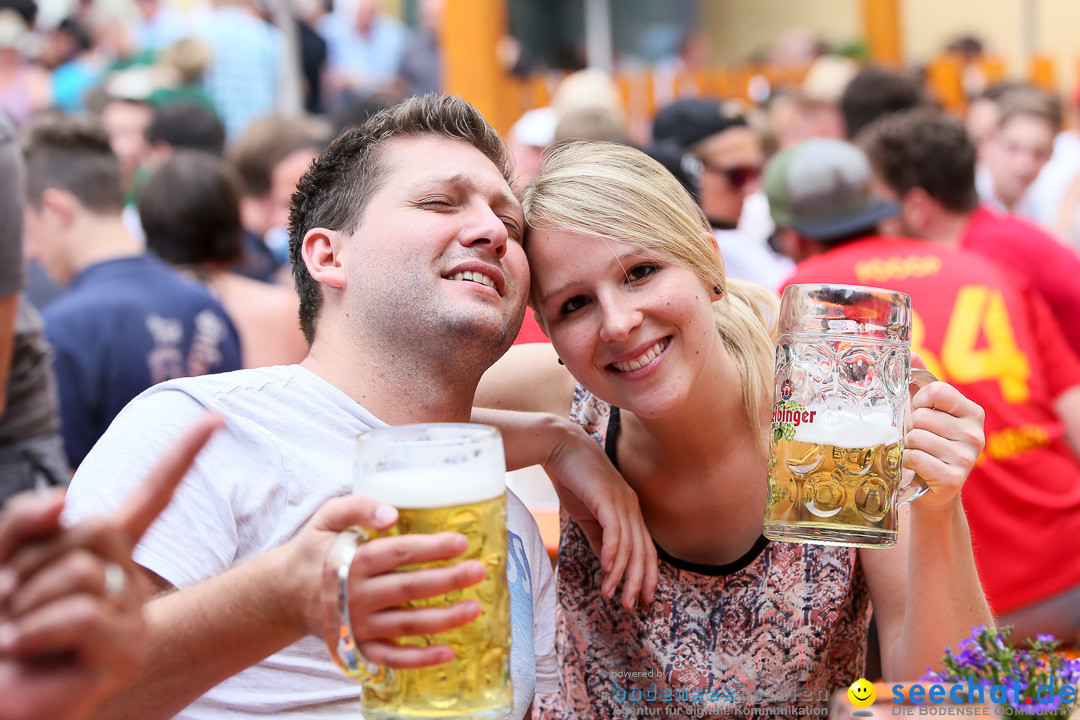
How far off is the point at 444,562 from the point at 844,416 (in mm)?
587

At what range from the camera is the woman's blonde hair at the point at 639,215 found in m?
1.66

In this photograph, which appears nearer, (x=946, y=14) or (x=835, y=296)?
(x=835, y=296)

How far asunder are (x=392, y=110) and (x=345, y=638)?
3.57ft

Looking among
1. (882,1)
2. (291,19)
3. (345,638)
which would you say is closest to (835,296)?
(345,638)

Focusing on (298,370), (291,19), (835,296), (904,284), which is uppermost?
(291,19)

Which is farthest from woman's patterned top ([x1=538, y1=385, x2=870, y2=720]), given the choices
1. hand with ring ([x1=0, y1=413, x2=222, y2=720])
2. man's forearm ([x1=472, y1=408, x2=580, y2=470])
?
hand with ring ([x1=0, y1=413, x2=222, y2=720])

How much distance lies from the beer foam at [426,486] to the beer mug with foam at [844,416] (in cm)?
51

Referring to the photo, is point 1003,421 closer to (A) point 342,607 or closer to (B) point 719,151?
(B) point 719,151

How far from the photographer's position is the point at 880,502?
131 cm

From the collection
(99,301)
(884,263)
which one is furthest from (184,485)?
(884,263)

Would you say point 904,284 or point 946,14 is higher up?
point 946,14

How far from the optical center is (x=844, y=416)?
4.27ft

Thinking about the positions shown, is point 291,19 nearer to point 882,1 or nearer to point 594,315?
point 594,315

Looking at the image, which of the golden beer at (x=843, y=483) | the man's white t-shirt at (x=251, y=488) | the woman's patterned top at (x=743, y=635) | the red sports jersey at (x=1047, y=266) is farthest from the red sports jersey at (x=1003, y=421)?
the man's white t-shirt at (x=251, y=488)
